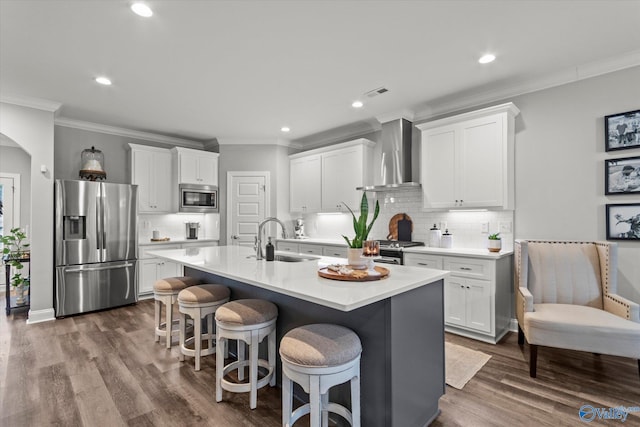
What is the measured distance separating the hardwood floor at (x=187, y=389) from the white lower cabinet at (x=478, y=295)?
173 millimetres

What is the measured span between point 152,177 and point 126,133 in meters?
0.85

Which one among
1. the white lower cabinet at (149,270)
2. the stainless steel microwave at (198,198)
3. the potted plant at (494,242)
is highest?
the stainless steel microwave at (198,198)

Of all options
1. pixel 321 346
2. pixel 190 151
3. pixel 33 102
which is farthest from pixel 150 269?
pixel 321 346

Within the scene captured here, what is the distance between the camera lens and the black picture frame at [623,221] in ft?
9.43

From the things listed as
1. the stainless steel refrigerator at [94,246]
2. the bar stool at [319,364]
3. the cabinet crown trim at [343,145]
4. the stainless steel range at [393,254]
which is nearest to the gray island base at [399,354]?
the bar stool at [319,364]

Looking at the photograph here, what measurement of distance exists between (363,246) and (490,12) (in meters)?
1.94

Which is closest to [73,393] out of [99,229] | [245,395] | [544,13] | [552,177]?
[245,395]

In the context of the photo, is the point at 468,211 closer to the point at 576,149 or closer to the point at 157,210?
the point at 576,149

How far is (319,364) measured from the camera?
1.52 meters

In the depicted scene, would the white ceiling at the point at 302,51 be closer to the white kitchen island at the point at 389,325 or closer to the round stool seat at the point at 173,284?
the white kitchen island at the point at 389,325

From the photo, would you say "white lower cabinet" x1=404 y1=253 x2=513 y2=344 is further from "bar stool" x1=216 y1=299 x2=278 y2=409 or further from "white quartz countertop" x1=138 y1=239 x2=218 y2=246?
"white quartz countertop" x1=138 y1=239 x2=218 y2=246

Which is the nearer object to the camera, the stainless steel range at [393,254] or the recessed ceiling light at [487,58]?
the recessed ceiling light at [487,58]

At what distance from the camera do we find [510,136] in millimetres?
3504

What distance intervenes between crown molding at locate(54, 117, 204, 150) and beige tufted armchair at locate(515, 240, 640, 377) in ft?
18.6
